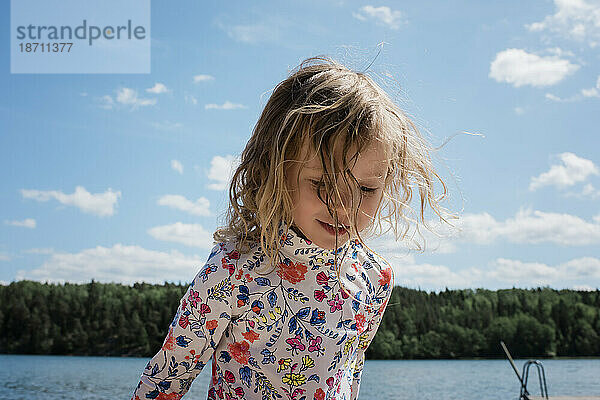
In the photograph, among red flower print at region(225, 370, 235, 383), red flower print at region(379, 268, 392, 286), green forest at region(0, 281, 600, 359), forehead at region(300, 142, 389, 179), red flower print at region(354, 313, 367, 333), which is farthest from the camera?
green forest at region(0, 281, 600, 359)

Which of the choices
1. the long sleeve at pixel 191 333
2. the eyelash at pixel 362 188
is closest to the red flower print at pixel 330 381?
the long sleeve at pixel 191 333

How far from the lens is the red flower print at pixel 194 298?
47.6 inches

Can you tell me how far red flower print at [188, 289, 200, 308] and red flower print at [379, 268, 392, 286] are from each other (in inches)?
18.1

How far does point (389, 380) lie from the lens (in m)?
26.5

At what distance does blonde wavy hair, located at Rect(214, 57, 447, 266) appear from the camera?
1.18 metres

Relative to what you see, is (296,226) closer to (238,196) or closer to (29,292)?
(238,196)

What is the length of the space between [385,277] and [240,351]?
15.9 inches

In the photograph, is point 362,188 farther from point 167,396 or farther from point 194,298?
point 167,396

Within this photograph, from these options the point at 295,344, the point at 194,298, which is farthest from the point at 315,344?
the point at 194,298

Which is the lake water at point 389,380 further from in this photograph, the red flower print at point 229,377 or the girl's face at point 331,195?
the girl's face at point 331,195

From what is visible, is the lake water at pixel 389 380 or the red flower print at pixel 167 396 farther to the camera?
the lake water at pixel 389 380

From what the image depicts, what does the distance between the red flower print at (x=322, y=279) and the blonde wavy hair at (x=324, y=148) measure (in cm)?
11

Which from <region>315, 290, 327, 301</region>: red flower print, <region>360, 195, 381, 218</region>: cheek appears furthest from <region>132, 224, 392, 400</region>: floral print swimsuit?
<region>360, 195, 381, 218</region>: cheek

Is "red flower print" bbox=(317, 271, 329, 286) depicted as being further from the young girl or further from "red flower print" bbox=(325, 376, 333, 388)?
"red flower print" bbox=(325, 376, 333, 388)
